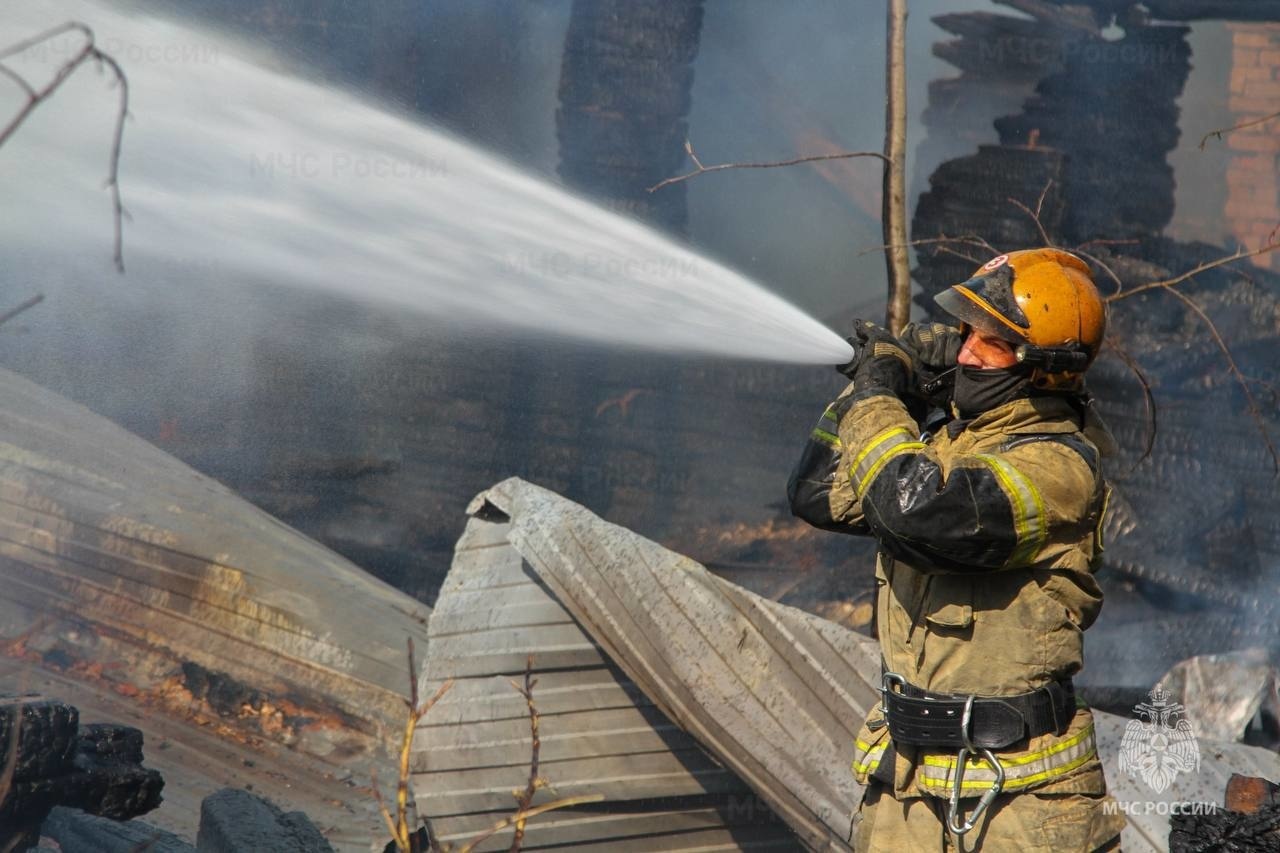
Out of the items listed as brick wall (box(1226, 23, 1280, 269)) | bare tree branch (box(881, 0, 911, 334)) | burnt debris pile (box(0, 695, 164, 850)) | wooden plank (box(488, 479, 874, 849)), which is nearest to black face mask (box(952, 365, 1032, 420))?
wooden plank (box(488, 479, 874, 849))

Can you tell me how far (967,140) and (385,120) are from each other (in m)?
5.14

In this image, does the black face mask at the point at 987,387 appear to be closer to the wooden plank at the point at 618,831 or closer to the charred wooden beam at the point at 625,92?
the wooden plank at the point at 618,831

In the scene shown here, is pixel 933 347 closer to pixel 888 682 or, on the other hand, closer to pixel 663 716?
pixel 888 682

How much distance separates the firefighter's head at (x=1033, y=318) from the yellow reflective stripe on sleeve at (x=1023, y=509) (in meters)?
0.31

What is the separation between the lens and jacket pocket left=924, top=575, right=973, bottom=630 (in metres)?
2.90

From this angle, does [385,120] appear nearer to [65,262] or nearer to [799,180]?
[65,262]

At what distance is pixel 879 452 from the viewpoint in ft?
9.42

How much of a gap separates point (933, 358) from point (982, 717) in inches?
36.6

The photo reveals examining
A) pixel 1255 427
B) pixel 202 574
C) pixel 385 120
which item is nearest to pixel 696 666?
pixel 202 574

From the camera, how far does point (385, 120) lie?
29.3 ft

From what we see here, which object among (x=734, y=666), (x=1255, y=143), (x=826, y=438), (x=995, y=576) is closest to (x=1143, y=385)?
(x=734, y=666)

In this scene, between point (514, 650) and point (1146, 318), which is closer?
point (514, 650)

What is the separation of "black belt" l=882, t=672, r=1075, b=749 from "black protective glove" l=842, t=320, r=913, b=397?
29.9 inches

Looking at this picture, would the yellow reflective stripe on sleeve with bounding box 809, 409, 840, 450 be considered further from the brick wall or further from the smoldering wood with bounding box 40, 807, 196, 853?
the brick wall
